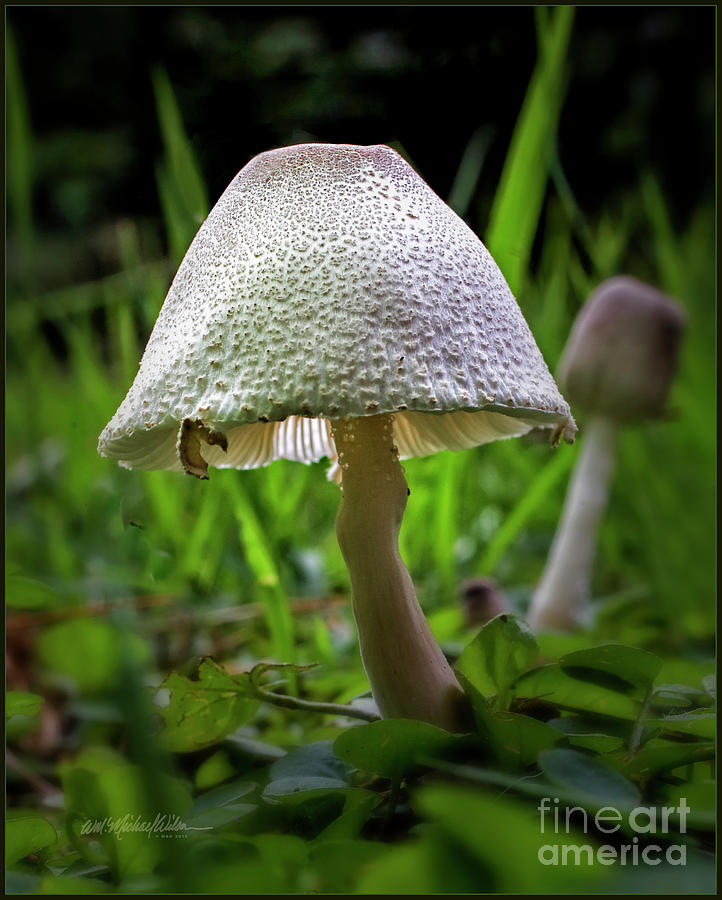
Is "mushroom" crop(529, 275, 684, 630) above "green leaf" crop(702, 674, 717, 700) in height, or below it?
above

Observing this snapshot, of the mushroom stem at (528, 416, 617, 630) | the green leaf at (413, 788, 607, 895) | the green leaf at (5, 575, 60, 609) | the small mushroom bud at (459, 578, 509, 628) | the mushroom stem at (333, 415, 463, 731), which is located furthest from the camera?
the mushroom stem at (528, 416, 617, 630)

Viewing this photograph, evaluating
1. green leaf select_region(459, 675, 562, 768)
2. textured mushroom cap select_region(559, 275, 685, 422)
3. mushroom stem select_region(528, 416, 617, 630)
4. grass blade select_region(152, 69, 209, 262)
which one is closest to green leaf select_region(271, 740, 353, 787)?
green leaf select_region(459, 675, 562, 768)

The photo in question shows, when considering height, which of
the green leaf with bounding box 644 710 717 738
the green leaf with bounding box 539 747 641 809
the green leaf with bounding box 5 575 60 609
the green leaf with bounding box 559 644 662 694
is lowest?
the green leaf with bounding box 644 710 717 738

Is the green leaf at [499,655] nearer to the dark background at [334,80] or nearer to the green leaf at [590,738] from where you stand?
the green leaf at [590,738]

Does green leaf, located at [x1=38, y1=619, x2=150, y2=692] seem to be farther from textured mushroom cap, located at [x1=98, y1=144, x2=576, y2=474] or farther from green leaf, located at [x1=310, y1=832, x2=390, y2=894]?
green leaf, located at [x1=310, y1=832, x2=390, y2=894]

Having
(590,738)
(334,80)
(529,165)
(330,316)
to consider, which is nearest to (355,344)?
(330,316)

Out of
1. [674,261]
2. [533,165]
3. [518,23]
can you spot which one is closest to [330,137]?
[533,165]

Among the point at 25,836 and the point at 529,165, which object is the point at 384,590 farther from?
the point at 529,165
